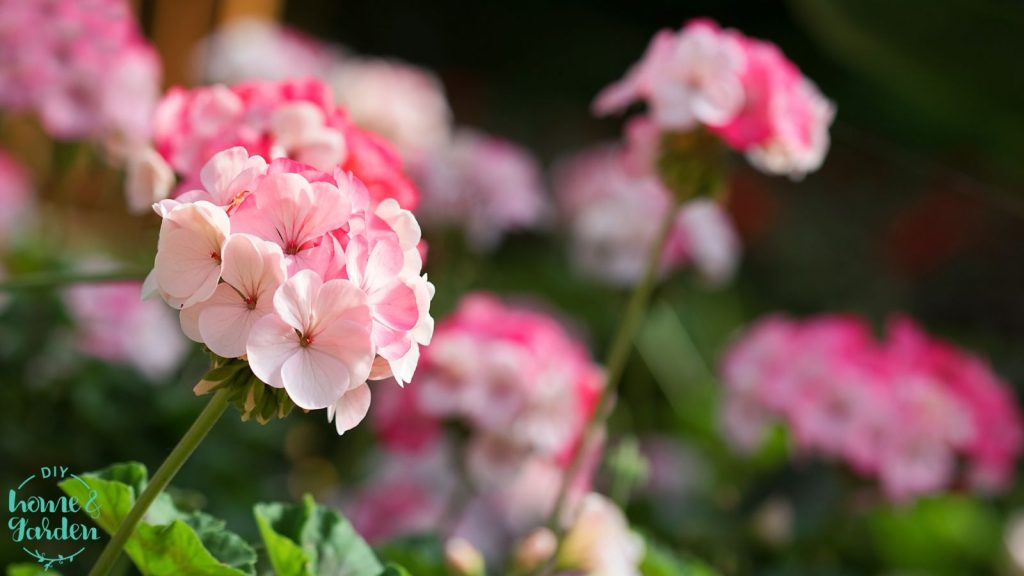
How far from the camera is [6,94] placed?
85 centimetres

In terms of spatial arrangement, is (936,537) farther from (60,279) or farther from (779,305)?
Answer: (779,305)

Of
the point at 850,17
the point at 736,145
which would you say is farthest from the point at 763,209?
the point at 736,145

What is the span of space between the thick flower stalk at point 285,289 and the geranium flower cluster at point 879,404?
65 centimetres

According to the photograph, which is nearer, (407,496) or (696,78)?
(696,78)

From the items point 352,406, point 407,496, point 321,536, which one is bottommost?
point 407,496

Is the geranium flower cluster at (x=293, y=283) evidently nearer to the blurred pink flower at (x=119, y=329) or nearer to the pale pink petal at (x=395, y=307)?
the pale pink petal at (x=395, y=307)

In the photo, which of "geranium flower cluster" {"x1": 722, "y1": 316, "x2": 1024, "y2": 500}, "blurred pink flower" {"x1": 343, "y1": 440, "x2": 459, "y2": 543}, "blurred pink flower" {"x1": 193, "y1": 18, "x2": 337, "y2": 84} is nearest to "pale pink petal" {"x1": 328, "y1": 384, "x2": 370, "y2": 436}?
"blurred pink flower" {"x1": 343, "y1": 440, "x2": 459, "y2": 543}

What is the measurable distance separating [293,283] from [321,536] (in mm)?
177

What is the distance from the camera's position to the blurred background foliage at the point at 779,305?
1.00 metres

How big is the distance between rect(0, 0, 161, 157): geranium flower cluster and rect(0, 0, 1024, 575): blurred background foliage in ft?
0.19

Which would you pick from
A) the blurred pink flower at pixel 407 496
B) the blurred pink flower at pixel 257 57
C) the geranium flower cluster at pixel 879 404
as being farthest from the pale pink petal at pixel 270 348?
the blurred pink flower at pixel 257 57

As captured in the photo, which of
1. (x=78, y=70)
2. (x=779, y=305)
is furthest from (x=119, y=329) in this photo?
(x=779, y=305)

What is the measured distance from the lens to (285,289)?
39 centimetres

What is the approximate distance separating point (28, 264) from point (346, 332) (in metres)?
1.02
